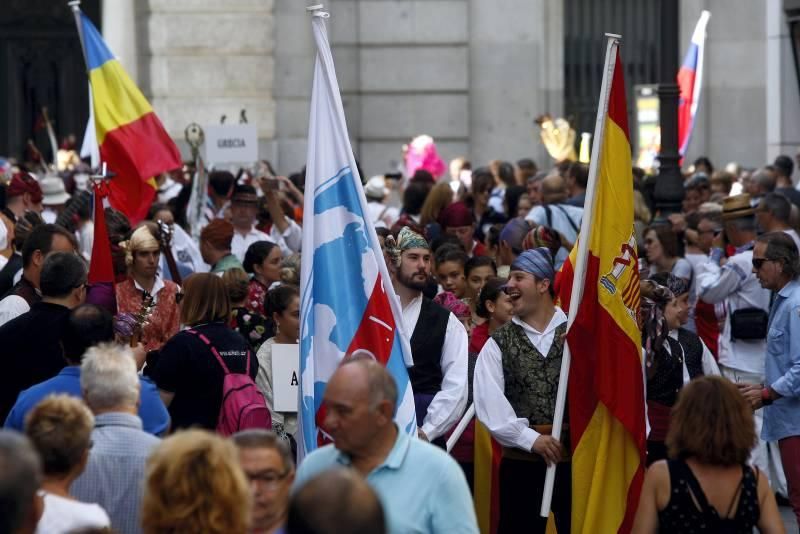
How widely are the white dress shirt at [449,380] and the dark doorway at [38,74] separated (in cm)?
1628

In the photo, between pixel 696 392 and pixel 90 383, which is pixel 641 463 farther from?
pixel 90 383

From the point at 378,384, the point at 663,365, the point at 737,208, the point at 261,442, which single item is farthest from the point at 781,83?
the point at 261,442

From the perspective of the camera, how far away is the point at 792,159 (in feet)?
57.2

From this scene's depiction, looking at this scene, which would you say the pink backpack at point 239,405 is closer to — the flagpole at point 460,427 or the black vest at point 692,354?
the flagpole at point 460,427

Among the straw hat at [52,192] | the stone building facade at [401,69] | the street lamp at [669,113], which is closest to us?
the street lamp at [669,113]

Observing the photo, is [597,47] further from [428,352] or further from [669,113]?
[428,352]

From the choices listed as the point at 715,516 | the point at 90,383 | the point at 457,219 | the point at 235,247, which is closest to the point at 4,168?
the point at 235,247

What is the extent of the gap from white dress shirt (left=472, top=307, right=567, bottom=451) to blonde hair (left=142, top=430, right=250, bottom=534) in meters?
3.18

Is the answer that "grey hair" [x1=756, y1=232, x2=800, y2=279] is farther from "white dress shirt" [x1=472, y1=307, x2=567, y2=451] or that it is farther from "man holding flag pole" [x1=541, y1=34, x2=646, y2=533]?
"white dress shirt" [x1=472, y1=307, x2=567, y2=451]

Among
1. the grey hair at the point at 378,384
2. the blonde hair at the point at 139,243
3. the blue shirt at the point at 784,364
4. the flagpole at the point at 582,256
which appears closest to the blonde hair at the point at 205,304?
the flagpole at the point at 582,256

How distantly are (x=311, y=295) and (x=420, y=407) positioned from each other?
3.19 feet

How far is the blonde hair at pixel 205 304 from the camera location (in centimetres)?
832

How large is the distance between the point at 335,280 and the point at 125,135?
560cm

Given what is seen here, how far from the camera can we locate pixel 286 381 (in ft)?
28.7
